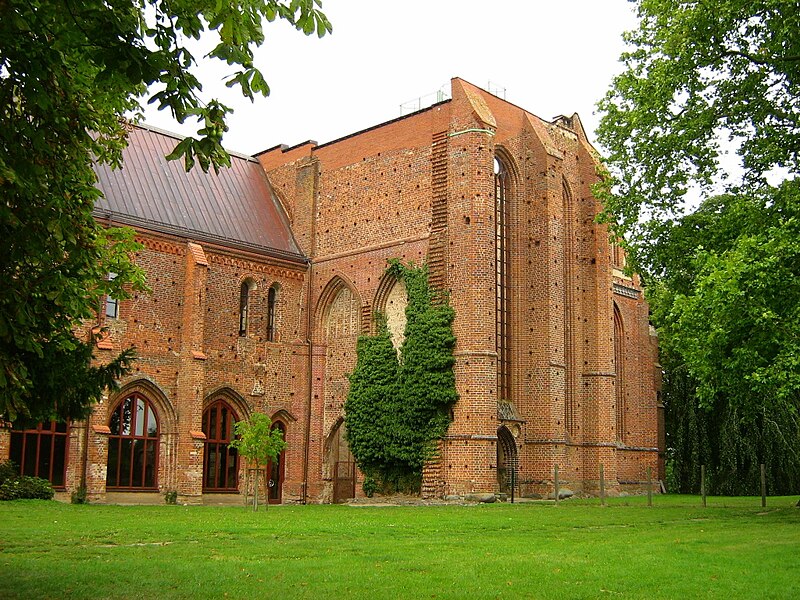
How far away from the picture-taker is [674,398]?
42594mm

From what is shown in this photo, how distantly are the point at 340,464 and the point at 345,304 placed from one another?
570 centimetres

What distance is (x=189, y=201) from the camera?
3300cm

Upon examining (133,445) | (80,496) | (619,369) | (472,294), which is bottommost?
(80,496)

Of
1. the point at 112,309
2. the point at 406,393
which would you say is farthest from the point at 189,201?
the point at 406,393

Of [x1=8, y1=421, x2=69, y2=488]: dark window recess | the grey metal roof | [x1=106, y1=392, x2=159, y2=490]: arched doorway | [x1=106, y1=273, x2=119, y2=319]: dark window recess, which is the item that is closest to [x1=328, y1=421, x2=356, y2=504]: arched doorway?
[x1=106, y1=392, x2=159, y2=490]: arched doorway

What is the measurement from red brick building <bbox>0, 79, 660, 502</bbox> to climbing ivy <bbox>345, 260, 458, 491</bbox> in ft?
1.65

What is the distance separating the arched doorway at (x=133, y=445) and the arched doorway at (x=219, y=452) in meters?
1.99

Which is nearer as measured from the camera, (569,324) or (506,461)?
(506,461)

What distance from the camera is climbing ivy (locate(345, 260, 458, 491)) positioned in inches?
1149

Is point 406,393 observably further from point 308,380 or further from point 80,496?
point 80,496

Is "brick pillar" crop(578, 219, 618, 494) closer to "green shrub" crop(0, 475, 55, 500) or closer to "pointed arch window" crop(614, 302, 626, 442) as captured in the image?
"pointed arch window" crop(614, 302, 626, 442)

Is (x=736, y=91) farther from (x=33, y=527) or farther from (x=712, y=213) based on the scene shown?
(x=33, y=527)

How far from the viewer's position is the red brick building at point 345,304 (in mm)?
29062

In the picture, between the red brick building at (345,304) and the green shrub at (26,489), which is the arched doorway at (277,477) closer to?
the red brick building at (345,304)
